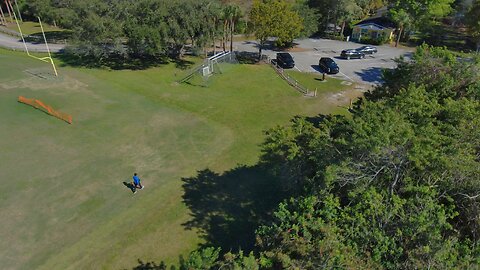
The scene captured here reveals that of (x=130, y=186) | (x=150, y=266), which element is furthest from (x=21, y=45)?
(x=150, y=266)

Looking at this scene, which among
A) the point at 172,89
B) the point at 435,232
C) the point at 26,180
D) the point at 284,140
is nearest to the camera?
the point at 435,232

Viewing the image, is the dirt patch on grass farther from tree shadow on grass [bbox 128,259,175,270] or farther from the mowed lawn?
tree shadow on grass [bbox 128,259,175,270]

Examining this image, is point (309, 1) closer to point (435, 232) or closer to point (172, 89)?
point (172, 89)

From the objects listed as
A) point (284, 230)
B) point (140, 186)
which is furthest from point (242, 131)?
point (284, 230)

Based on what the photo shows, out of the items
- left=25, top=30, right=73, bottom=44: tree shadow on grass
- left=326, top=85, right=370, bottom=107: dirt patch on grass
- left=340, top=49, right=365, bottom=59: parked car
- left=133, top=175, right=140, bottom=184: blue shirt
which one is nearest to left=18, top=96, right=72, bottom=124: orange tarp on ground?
left=133, top=175, right=140, bottom=184: blue shirt

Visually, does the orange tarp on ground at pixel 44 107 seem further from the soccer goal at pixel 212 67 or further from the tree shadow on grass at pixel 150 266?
the tree shadow on grass at pixel 150 266
